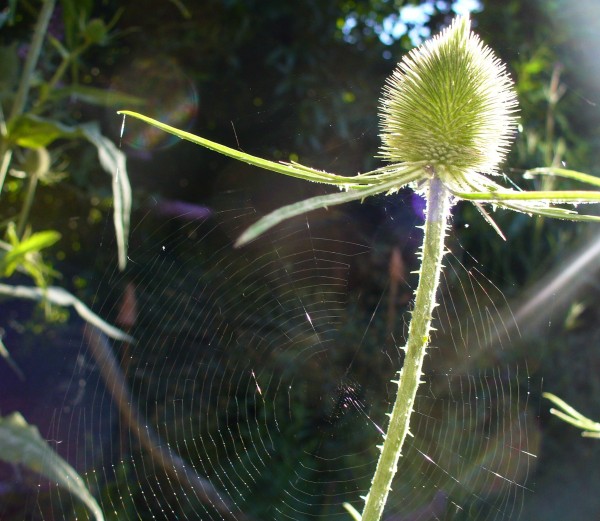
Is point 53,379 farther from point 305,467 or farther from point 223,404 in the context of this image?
point 305,467

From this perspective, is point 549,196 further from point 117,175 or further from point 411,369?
point 117,175

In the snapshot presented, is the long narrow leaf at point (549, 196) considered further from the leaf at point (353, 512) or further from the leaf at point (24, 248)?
the leaf at point (24, 248)

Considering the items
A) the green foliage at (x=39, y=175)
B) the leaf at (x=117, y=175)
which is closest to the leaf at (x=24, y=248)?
the green foliage at (x=39, y=175)

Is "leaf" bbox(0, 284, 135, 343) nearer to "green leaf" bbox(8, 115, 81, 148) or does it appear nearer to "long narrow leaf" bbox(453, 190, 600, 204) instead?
"green leaf" bbox(8, 115, 81, 148)

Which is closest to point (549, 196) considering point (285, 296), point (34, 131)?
point (34, 131)

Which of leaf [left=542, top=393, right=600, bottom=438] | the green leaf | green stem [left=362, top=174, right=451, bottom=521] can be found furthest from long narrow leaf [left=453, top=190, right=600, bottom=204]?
the green leaf

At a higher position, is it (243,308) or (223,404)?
(243,308)

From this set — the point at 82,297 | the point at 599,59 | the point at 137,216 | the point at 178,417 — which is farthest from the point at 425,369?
the point at 599,59
